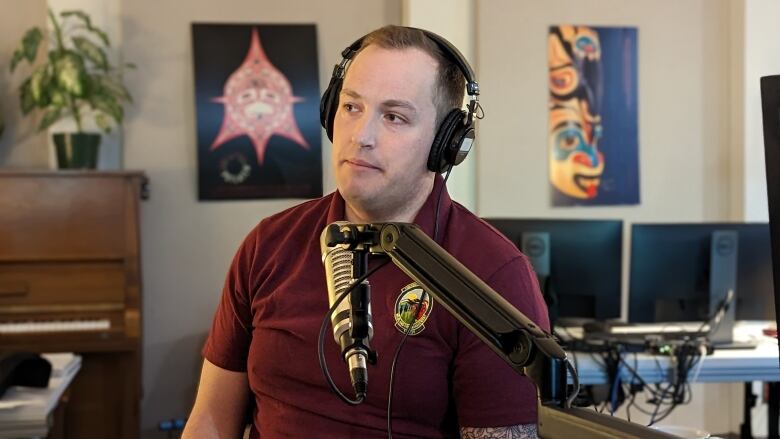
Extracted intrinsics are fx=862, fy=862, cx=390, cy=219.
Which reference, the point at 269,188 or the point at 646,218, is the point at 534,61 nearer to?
the point at 646,218

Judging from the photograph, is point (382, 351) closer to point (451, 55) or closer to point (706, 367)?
point (451, 55)

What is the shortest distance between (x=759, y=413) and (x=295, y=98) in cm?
280

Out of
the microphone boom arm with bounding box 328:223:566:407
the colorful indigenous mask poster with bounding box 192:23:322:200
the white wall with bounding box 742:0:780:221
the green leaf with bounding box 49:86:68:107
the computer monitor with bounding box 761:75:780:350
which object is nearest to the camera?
the microphone boom arm with bounding box 328:223:566:407

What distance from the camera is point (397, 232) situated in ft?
2.54

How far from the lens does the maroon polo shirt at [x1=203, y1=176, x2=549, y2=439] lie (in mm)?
1271

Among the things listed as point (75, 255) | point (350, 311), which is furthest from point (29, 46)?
point (350, 311)

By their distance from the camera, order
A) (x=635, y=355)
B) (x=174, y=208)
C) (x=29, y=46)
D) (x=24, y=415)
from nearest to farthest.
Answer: (x=24, y=415) → (x=635, y=355) → (x=29, y=46) → (x=174, y=208)

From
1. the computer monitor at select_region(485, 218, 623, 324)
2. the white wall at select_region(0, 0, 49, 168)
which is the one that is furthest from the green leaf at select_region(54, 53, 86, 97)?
the computer monitor at select_region(485, 218, 623, 324)

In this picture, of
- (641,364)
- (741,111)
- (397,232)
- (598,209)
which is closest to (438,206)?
(397,232)

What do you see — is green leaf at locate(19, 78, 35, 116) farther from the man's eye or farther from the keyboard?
the man's eye

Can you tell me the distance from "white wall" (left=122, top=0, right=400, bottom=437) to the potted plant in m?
0.20

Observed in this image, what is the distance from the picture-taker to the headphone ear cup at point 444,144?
1.36 m

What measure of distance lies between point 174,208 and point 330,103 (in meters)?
2.82

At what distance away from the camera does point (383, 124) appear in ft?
4.29
